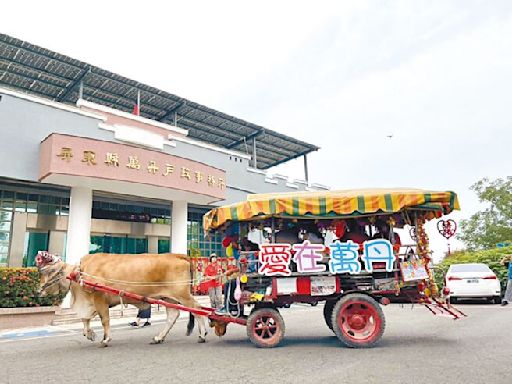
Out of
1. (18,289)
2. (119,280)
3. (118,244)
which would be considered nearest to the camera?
(119,280)

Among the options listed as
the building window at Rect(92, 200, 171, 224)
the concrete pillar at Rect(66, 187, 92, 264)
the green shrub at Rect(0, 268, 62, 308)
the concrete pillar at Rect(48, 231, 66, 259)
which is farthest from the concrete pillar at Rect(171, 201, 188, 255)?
the green shrub at Rect(0, 268, 62, 308)

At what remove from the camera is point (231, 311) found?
23.7 ft

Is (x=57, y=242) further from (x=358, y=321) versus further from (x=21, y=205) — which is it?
(x=358, y=321)

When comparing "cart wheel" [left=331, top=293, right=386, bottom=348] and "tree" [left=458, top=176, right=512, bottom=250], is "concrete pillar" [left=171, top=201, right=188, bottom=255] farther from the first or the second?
"tree" [left=458, top=176, right=512, bottom=250]

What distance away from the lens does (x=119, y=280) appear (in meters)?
7.43

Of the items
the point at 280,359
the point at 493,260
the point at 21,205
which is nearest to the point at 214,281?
the point at 280,359

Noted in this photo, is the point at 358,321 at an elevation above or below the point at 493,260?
below

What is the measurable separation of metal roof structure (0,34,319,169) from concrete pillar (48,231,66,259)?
7.25 m

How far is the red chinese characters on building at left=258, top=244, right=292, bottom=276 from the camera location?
6.74m

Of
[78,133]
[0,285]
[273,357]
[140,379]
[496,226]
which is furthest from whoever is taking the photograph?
[496,226]

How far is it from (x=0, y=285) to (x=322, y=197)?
1106 centimetres

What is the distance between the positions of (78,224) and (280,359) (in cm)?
1159

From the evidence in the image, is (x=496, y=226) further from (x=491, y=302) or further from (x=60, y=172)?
(x=60, y=172)

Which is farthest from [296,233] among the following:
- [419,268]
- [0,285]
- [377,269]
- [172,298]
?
[0,285]
